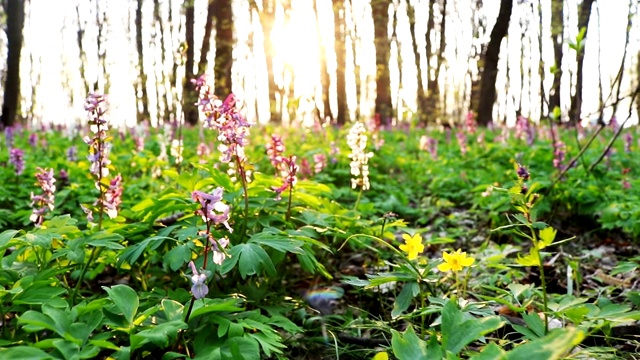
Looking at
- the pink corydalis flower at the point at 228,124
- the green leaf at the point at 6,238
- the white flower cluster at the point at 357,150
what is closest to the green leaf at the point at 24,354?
the green leaf at the point at 6,238

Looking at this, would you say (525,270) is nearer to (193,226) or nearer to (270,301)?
(270,301)

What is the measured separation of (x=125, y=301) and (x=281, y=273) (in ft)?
3.54

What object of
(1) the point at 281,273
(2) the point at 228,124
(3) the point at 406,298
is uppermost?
(2) the point at 228,124

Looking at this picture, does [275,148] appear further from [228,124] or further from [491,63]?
[491,63]

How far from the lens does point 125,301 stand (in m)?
1.58

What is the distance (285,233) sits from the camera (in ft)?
6.70

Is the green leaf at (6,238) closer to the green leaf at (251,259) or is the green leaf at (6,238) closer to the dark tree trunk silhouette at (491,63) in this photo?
the green leaf at (251,259)

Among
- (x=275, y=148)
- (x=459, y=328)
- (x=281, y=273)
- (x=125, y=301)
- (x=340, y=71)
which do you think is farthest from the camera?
(x=340, y=71)

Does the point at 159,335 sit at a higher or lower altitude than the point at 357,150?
lower

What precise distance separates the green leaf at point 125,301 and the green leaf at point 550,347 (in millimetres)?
1081

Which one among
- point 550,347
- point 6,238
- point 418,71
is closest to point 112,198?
point 6,238

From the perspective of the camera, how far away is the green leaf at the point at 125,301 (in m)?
1.54

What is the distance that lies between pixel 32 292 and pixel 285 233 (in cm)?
90

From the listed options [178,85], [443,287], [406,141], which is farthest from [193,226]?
[406,141]
